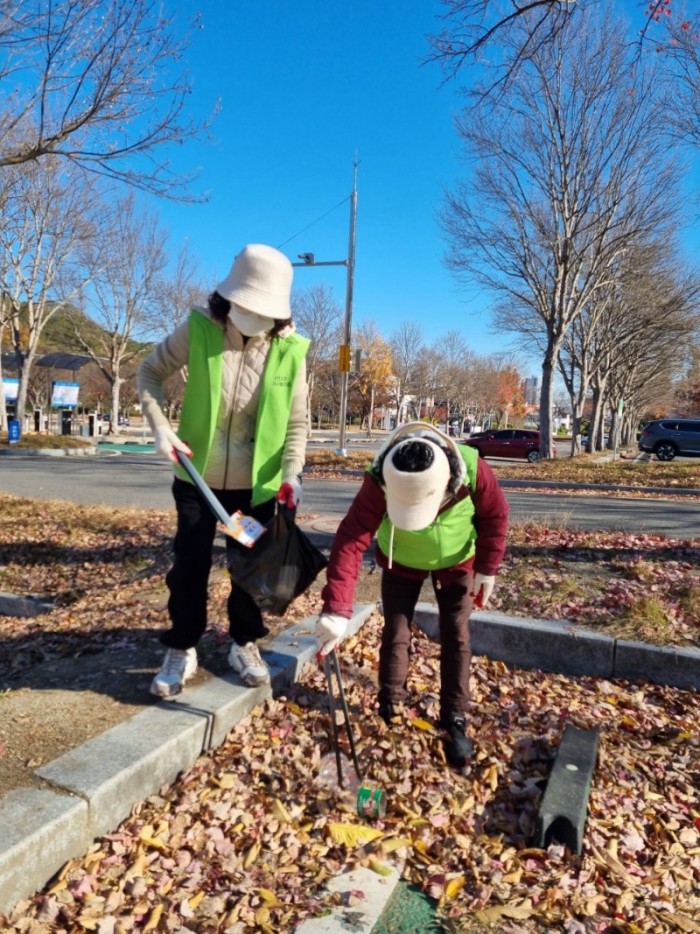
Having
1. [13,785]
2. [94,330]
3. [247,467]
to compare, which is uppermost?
[94,330]

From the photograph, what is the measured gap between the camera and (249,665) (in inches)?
121

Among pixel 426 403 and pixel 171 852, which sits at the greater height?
pixel 426 403

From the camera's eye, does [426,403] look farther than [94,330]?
Yes

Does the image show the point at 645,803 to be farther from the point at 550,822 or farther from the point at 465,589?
the point at 465,589

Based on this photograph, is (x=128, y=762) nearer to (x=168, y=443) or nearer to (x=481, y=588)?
(x=168, y=443)

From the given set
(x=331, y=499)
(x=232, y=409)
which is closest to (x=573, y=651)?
(x=232, y=409)

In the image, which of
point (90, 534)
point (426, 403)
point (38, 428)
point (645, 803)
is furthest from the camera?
point (426, 403)

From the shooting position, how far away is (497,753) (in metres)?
2.92

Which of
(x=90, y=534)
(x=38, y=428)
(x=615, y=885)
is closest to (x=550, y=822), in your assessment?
(x=615, y=885)

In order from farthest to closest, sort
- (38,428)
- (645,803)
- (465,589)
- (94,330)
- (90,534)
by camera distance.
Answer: (94,330)
(38,428)
(90,534)
(465,589)
(645,803)

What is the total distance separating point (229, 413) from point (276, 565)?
704mm

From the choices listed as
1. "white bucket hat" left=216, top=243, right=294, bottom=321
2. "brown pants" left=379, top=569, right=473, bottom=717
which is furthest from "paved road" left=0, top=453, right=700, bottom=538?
"white bucket hat" left=216, top=243, right=294, bottom=321

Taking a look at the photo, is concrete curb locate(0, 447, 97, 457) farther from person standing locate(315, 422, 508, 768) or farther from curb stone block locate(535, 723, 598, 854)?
curb stone block locate(535, 723, 598, 854)

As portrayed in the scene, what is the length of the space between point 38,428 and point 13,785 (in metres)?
29.6
